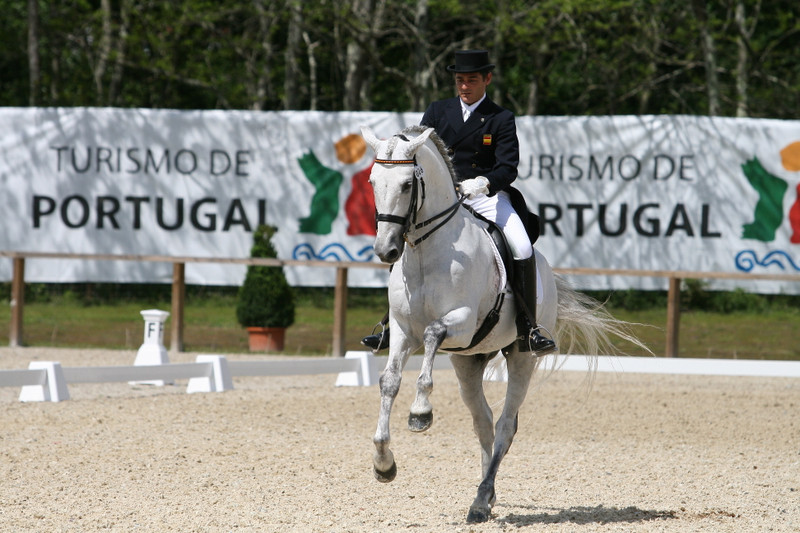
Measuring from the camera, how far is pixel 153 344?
33.5 feet

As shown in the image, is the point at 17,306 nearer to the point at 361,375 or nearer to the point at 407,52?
the point at 361,375

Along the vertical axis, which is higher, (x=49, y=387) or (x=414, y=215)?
(x=414, y=215)

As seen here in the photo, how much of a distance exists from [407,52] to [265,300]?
10.5 meters

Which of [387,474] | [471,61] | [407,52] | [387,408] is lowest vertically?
[387,474]

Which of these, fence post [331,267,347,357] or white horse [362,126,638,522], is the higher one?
white horse [362,126,638,522]

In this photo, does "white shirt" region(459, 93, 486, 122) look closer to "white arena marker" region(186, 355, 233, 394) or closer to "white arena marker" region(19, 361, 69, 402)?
"white arena marker" region(19, 361, 69, 402)

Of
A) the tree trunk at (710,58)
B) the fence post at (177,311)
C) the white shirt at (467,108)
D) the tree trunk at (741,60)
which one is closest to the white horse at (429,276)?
the white shirt at (467,108)

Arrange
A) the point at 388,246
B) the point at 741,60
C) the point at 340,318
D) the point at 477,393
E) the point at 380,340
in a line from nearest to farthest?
the point at 388,246 → the point at 380,340 → the point at 477,393 → the point at 340,318 → the point at 741,60

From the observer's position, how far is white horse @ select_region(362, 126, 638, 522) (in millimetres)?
4668

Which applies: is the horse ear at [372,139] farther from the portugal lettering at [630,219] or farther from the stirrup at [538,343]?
the portugal lettering at [630,219]

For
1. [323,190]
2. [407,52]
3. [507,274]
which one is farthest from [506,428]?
[407,52]

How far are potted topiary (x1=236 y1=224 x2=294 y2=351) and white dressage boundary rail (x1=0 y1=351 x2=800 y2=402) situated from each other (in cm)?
216

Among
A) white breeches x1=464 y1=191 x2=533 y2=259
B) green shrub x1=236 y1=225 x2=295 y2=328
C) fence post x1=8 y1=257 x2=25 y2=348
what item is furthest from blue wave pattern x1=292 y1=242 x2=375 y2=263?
white breeches x1=464 y1=191 x2=533 y2=259

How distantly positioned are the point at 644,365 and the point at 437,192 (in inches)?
294
